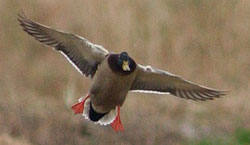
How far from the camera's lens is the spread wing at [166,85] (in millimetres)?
8320

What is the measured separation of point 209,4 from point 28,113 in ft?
11.3

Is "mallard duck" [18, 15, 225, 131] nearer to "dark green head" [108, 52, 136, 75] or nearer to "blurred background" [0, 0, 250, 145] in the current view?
"dark green head" [108, 52, 136, 75]

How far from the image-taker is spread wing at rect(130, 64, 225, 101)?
8320 mm

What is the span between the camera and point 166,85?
8.64 metres

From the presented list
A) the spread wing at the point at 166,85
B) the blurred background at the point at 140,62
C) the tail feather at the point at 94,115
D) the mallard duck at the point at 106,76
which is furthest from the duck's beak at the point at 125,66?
the blurred background at the point at 140,62

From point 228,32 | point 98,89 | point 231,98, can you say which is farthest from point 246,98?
point 98,89

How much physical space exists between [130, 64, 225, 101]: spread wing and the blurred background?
2.41 m

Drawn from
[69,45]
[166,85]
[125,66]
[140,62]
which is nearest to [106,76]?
[125,66]

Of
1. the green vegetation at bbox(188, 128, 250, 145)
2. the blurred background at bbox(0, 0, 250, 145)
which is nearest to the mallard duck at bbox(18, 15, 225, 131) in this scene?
the blurred background at bbox(0, 0, 250, 145)

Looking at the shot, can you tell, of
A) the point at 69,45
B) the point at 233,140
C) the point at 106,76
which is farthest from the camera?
the point at 233,140

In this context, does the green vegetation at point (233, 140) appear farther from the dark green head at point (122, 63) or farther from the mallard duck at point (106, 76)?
the dark green head at point (122, 63)

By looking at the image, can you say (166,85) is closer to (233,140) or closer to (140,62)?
(233,140)

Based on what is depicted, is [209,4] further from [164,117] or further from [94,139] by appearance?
[94,139]

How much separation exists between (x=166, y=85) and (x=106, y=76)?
900 mm
